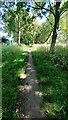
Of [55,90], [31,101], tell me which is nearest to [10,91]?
[31,101]

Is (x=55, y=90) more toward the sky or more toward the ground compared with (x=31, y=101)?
more toward the sky

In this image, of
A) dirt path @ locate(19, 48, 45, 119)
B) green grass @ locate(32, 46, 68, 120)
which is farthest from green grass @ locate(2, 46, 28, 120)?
green grass @ locate(32, 46, 68, 120)

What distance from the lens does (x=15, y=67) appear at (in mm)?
11023

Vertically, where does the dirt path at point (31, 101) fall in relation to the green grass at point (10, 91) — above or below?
below

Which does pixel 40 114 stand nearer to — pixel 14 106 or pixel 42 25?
pixel 14 106

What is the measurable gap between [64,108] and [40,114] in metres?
0.77

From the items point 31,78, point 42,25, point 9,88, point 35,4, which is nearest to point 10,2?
point 35,4

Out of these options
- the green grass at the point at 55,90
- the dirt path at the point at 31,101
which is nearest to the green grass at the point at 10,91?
the dirt path at the point at 31,101

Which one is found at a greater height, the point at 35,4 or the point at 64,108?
the point at 35,4

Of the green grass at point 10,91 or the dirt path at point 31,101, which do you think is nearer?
the green grass at point 10,91

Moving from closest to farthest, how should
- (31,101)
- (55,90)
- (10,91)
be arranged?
(31,101) → (10,91) → (55,90)

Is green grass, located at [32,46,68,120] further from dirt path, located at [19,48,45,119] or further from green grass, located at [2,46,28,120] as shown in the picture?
green grass, located at [2,46,28,120]

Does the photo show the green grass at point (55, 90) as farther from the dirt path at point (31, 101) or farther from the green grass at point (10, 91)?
the green grass at point (10, 91)

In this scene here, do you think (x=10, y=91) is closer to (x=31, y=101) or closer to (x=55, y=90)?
(x=31, y=101)
